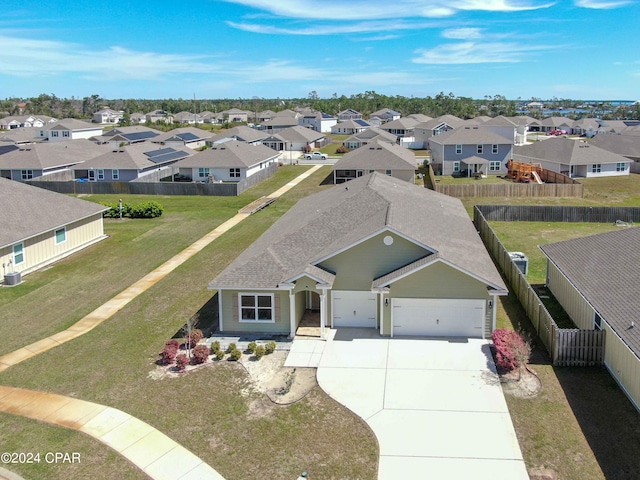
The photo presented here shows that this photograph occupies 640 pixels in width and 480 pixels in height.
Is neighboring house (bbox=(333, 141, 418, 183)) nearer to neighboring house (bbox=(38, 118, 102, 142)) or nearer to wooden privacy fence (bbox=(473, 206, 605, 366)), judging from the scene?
wooden privacy fence (bbox=(473, 206, 605, 366))

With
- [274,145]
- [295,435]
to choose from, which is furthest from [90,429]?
[274,145]

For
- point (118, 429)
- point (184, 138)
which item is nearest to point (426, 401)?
point (118, 429)

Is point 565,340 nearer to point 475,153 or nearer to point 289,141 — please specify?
point 475,153

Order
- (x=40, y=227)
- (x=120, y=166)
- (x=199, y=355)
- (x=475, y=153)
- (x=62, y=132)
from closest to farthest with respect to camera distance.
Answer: (x=199, y=355), (x=40, y=227), (x=120, y=166), (x=475, y=153), (x=62, y=132)

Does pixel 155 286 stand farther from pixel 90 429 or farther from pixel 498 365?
pixel 498 365

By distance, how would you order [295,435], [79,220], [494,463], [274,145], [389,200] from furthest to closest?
[274,145] → [79,220] → [389,200] → [295,435] → [494,463]

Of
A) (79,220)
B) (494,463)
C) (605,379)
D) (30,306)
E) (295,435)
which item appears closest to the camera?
(494,463)
